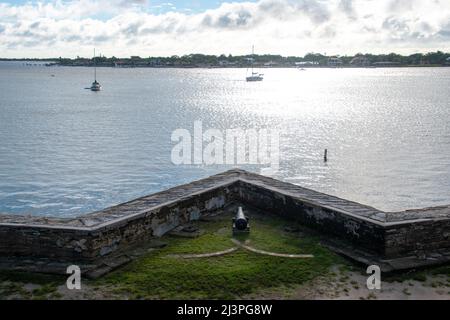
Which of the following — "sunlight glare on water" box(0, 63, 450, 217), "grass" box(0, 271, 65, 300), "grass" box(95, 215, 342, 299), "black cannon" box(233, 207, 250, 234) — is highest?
"black cannon" box(233, 207, 250, 234)

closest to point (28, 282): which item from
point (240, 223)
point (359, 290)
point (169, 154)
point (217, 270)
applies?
point (217, 270)

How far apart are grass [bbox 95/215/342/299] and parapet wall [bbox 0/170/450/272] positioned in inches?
19.1

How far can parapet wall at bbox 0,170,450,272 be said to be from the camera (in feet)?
28.5

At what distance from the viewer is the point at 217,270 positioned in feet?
27.7


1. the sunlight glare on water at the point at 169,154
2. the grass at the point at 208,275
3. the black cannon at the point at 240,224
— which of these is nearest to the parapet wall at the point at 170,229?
the grass at the point at 208,275

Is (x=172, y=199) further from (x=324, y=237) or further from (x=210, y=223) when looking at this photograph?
(x=324, y=237)

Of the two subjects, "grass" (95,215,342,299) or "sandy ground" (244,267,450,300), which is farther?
"grass" (95,215,342,299)

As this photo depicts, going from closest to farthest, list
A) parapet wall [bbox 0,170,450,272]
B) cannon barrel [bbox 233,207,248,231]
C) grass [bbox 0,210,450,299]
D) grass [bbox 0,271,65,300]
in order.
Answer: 1. grass [bbox 0,271,65,300]
2. grass [bbox 0,210,450,299]
3. parapet wall [bbox 0,170,450,272]
4. cannon barrel [bbox 233,207,248,231]

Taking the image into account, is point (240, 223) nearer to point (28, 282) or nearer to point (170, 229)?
point (170, 229)

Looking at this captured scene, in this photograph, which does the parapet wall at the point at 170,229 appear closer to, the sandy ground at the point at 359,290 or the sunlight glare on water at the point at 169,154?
the sandy ground at the point at 359,290

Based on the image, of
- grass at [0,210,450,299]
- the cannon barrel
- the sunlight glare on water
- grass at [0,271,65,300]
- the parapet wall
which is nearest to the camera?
grass at [0,271,65,300]

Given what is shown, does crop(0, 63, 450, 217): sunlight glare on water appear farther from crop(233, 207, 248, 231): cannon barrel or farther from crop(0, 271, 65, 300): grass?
crop(0, 271, 65, 300): grass

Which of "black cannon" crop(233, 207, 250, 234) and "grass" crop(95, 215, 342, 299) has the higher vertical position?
"black cannon" crop(233, 207, 250, 234)

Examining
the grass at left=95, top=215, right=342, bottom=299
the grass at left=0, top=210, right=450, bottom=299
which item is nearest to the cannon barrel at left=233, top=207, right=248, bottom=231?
the grass at left=95, top=215, right=342, bottom=299
